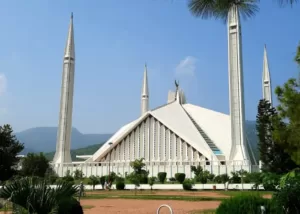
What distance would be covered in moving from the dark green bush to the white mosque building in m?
29.7

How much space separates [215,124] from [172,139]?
777 centimetres

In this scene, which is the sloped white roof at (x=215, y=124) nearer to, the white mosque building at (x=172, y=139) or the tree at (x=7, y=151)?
the white mosque building at (x=172, y=139)

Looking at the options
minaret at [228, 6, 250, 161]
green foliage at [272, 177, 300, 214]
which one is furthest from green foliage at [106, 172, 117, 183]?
green foliage at [272, 177, 300, 214]

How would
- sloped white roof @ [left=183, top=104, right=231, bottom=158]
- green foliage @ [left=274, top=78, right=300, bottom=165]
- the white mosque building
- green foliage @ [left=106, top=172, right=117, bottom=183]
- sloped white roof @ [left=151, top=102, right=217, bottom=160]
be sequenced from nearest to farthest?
1. green foliage @ [left=274, top=78, right=300, bottom=165]
2. green foliage @ [left=106, top=172, right=117, bottom=183]
3. the white mosque building
4. sloped white roof @ [left=151, top=102, right=217, bottom=160]
5. sloped white roof @ [left=183, top=104, right=231, bottom=158]

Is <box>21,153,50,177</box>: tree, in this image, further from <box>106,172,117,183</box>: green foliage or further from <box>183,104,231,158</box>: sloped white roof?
<box>183,104,231,158</box>: sloped white roof

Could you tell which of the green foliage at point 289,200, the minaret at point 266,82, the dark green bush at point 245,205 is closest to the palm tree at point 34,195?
the dark green bush at point 245,205

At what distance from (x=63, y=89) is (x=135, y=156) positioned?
11436 millimetres

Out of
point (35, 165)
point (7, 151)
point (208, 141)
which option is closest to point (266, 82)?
point (208, 141)

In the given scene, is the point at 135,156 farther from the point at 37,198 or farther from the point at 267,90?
the point at 37,198

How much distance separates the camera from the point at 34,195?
437cm

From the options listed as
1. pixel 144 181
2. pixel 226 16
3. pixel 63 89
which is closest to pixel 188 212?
pixel 226 16

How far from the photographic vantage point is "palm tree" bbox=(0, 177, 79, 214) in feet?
14.3

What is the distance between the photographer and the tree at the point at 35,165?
111 ft

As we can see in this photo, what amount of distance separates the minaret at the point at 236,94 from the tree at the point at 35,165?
58.2 feet
